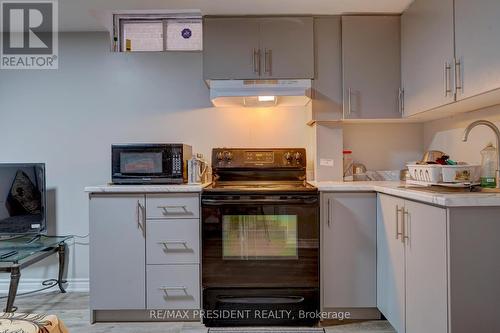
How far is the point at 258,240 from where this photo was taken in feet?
7.34

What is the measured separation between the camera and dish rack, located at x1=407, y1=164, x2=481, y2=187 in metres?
1.81

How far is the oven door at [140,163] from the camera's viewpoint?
8.00 feet

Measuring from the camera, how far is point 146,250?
227 cm

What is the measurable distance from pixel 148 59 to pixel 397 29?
1.99m

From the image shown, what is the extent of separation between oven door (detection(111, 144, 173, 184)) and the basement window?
1005 millimetres

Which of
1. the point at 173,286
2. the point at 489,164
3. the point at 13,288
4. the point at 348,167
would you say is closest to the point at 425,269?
the point at 489,164

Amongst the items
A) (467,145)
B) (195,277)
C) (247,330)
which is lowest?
(247,330)

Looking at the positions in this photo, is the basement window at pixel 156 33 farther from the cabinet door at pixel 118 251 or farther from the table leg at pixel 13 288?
the table leg at pixel 13 288

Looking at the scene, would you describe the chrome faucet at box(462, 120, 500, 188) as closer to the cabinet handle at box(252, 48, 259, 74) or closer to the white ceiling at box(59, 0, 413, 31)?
the white ceiling at box(59, 0, 413, 31)

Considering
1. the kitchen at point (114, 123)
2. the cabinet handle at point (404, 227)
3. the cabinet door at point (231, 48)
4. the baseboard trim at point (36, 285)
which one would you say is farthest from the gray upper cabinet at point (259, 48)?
the baseboard trim at point (36, 285)

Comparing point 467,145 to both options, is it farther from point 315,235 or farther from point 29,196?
point 29,196

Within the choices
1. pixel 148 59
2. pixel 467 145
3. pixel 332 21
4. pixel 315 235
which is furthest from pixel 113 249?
pixel 467 145

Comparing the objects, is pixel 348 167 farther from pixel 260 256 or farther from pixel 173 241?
pixel 173 241

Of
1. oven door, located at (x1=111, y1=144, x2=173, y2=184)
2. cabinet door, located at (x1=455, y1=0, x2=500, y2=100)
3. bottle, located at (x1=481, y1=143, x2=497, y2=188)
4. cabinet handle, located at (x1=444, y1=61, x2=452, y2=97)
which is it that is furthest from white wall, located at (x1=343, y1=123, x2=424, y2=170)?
oven door, located at (x1=111, y1=144, x2=173, y2=184)
